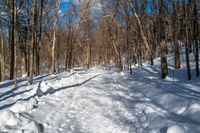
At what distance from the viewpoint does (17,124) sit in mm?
6250

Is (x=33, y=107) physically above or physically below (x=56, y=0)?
below

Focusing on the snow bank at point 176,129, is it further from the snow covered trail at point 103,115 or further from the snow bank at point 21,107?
the snow bank at point 21,107

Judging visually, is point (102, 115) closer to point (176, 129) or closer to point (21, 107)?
point (21, 107)

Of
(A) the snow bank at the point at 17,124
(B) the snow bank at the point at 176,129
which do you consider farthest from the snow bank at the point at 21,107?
(B) the snow bank at the point at 176,129

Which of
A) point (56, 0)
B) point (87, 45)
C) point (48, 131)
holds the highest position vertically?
point (56, 0)

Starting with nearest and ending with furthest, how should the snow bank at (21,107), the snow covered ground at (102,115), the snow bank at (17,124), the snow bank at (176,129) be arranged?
the snow bank at (176,129)
the snow bank at (17,124)
the snow covered ground at (102,115)
the snow bank at (21,107)

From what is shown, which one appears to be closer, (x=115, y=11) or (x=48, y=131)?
(x=48, y=131)

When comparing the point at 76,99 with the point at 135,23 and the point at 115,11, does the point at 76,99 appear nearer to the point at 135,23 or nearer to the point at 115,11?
the point at 115,11

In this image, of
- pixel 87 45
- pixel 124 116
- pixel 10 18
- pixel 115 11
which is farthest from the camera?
pixel 87 45

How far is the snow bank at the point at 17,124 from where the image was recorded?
5.86 meters

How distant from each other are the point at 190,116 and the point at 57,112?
13.7 ft

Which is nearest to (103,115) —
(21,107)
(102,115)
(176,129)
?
(102,115)

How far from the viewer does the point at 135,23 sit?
31.7 metres

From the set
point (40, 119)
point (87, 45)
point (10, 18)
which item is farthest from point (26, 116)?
point (87, 45)
